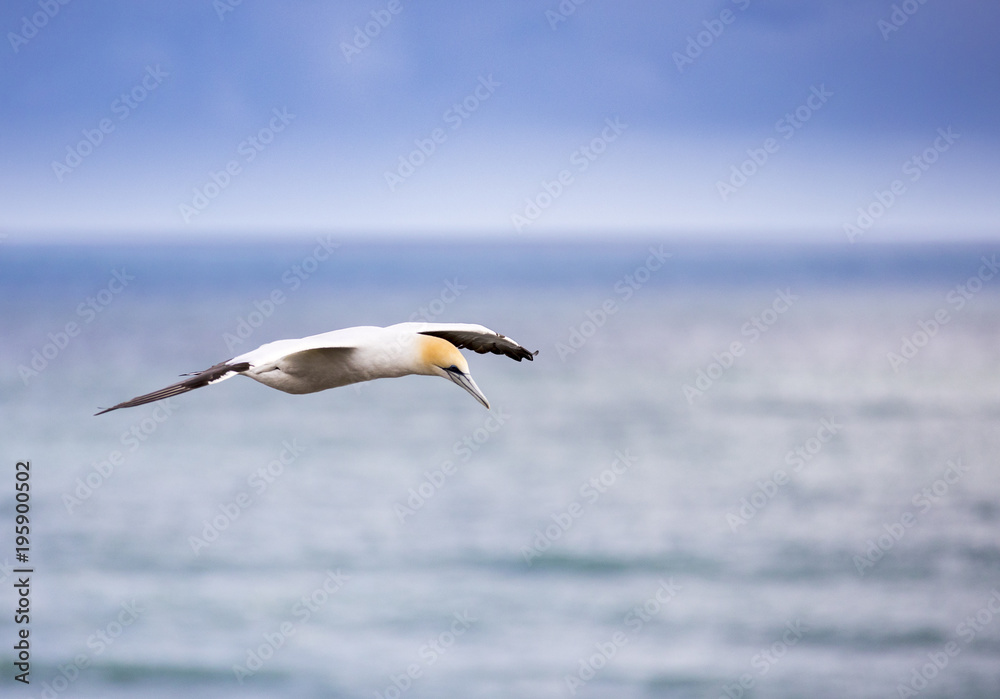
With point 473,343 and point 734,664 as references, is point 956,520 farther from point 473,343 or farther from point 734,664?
point 473,343

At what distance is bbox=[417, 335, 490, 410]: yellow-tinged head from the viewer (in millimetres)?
10656

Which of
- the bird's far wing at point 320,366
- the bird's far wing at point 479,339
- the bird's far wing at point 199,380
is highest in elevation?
the bird's far wing at point 479,339

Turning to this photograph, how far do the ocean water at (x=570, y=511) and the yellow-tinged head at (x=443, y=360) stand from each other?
18949 millimetres

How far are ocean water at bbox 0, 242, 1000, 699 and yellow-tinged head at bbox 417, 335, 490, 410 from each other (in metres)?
18.9

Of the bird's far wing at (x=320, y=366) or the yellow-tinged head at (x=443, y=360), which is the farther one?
the yellow-tinged head at (x=443, y=360)

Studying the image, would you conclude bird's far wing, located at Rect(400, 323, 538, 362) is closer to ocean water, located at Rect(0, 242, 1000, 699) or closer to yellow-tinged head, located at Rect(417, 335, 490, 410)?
yellow-tinged head, located at Rect(417, 335, 490, 410)

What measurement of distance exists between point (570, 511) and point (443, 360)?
2723cm

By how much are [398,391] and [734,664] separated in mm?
23323

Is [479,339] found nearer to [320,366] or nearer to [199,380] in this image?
[320,366]

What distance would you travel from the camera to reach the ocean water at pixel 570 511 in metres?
29.8

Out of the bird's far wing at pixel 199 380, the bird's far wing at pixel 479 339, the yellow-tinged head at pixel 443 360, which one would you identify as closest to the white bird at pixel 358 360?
the yellow-tinged head at pixel 443 360

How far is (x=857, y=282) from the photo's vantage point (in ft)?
335

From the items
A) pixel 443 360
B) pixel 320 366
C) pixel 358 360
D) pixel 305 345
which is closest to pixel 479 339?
pixel 443 360

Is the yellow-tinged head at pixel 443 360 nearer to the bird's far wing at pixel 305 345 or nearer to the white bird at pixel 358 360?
the white bird at pixel 358 360
